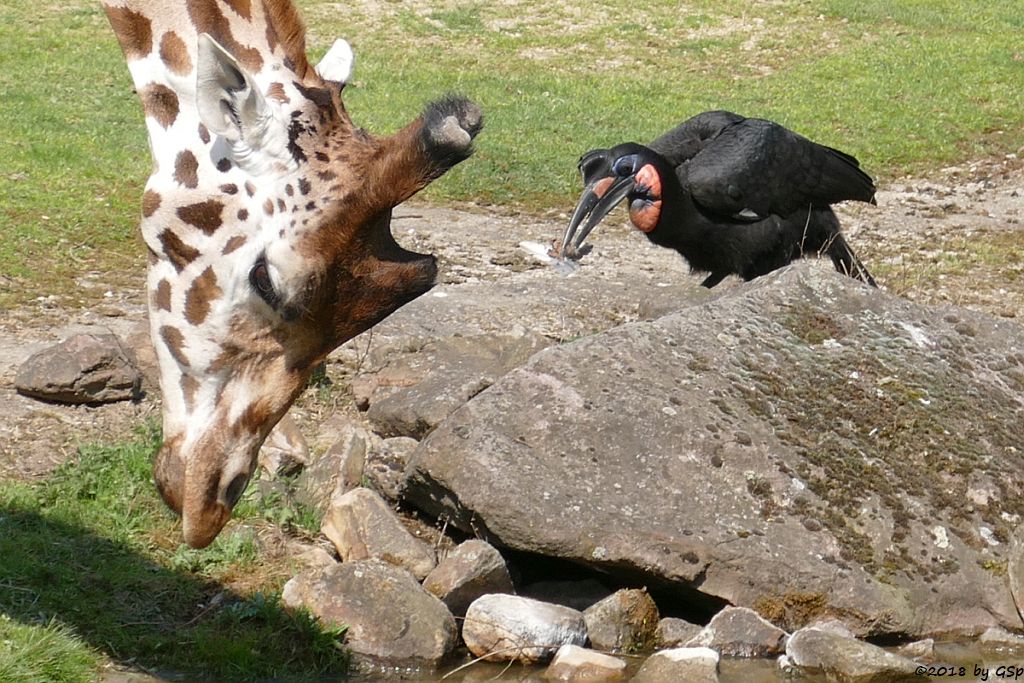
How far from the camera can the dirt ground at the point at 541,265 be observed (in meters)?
6.00

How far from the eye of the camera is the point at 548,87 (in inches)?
602

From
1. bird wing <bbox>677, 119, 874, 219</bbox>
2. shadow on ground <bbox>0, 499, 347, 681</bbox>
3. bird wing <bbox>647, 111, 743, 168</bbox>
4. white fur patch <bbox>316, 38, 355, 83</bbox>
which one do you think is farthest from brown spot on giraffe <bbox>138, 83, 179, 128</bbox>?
bird wing <bbox>647, 111, 743, 168</bbox>

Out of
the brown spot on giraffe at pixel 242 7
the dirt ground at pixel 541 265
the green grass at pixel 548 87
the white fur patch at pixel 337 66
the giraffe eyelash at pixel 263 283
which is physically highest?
the brown spot on giraffe at pixel 242 7

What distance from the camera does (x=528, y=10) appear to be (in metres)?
19.5

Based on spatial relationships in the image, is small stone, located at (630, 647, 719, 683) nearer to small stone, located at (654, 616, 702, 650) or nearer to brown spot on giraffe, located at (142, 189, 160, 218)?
small stone, located at (654, 616, 702, 650)

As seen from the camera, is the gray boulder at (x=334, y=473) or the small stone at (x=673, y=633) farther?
the gray boulder at (x=334, y=473)

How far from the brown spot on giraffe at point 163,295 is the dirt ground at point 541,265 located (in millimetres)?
2491

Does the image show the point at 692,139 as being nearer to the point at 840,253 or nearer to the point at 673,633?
the point at 840,253

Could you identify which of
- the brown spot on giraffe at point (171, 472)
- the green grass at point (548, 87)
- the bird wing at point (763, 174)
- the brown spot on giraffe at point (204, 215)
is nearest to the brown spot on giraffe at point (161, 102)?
the brown spot on giraffe at point (204, 215)

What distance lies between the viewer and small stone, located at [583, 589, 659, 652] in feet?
16.6

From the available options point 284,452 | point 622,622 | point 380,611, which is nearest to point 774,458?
point 622,622

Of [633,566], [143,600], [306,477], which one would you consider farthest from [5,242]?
[633,566]

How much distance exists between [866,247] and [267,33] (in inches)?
289

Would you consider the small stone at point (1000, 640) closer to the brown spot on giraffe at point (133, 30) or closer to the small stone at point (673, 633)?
the small stone at point (673, 633)
